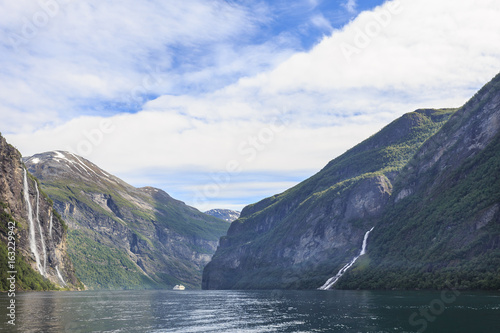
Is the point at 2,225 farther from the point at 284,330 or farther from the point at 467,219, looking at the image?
the point at 467,219

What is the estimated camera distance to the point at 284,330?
210 feet

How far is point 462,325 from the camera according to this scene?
196ft

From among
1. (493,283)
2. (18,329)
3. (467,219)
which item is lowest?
(493,283)

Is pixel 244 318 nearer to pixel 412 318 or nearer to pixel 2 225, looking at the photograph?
pixel 412 318

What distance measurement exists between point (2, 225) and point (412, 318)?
185m

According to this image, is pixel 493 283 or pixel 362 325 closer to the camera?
pixel 362 325

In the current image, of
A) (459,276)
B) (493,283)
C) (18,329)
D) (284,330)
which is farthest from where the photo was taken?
(459,276)

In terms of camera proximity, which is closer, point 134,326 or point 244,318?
point 134,326

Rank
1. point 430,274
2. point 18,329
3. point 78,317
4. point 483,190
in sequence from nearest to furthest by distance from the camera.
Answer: point 18,329 < point 78,317 < point 430,274 < point 483,190

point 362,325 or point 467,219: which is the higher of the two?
point 467,219

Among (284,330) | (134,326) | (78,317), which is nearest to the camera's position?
(284,330)

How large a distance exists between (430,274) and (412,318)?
11268cm

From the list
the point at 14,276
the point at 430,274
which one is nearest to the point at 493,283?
the point at 430,274

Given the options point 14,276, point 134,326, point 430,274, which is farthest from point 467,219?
point 14,276
